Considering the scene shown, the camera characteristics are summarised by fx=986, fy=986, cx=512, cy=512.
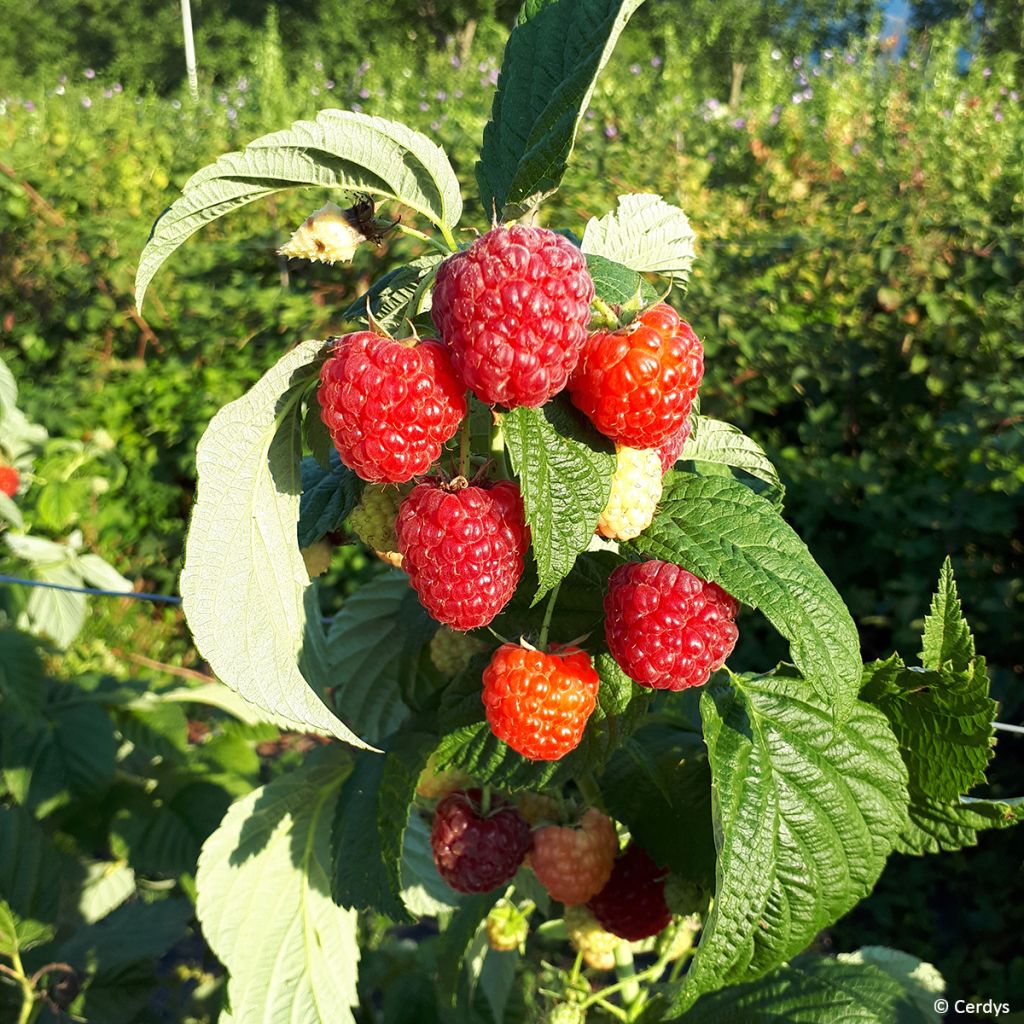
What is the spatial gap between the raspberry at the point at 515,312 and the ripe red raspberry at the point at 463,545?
0.23 ft

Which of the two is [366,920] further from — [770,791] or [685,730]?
[770,791]

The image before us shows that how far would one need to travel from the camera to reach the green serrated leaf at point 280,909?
83cm

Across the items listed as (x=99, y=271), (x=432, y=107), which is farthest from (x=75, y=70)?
(x=99, y=271)

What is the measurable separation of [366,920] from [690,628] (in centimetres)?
171

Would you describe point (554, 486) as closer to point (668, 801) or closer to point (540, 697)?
point (540, 697)

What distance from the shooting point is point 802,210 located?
13.7 ft

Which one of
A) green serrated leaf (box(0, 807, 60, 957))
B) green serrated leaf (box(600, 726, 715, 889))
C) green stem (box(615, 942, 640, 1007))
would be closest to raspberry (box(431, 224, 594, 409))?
green serrated leaf (box(600, 726, 715, 889))

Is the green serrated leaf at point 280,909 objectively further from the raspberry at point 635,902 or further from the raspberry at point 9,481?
the raspberry at point 9,481

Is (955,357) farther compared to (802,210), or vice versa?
(802,210)

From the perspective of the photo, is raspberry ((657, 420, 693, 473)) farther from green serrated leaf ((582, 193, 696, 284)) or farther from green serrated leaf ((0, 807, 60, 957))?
green serrated leaf ((0, 807, 60, 957))

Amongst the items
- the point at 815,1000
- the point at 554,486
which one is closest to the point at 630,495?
the point at 554,486

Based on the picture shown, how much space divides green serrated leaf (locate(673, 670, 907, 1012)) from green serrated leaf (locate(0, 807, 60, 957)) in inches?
36.6

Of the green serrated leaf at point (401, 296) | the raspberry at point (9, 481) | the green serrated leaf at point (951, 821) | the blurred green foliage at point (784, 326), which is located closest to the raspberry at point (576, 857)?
the green serrated leaf at point (951, 821)

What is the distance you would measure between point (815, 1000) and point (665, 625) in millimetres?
418
